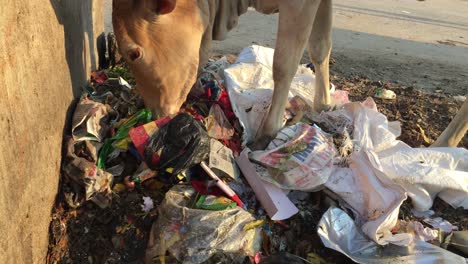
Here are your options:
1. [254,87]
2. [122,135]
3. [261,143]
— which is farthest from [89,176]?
[254,87]

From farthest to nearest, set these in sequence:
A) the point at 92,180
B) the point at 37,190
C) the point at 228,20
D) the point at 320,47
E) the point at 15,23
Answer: the point at 320,47 < the point at 228,20 < the point at 92,180 < the point at 37,190 < the point at 15,23

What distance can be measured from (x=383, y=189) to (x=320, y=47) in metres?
1.60

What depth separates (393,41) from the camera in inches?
275

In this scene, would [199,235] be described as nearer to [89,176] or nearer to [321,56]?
[89,176]

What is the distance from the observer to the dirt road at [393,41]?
18.1ft

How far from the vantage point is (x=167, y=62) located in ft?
9.97

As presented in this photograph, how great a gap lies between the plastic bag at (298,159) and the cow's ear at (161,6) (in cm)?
105

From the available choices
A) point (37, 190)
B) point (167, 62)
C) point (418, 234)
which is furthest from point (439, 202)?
point (37, 190)

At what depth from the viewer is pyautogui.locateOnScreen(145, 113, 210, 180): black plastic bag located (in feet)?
9.12

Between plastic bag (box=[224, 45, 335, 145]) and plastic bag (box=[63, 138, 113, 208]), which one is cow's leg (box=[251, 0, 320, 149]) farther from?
plastic bag (box=[63, 138, 113, 208])

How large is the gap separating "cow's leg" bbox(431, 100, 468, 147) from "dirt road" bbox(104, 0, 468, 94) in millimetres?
1464

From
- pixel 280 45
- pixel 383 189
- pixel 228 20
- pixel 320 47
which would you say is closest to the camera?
pixel 383 189

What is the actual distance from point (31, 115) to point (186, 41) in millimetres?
1225

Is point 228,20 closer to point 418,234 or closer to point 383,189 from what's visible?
point 383,189
